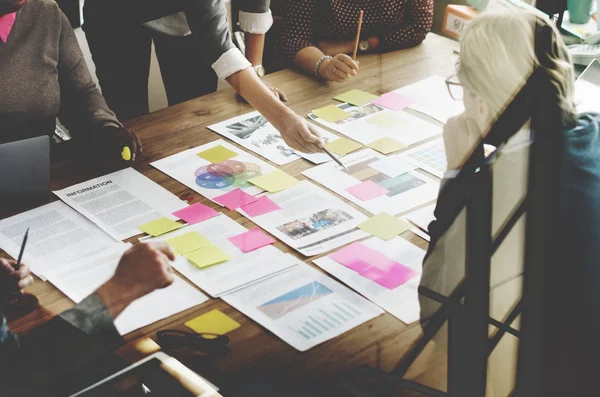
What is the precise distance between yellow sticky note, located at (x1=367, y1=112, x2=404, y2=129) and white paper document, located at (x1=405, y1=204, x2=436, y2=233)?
1.27ft

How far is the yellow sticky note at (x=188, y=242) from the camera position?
129 centimetres

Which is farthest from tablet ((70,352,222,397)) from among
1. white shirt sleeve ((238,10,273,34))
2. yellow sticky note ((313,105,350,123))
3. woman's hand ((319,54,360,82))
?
white shirt sleeve ((238,10,273,34))

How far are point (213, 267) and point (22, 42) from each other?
0.77 metres

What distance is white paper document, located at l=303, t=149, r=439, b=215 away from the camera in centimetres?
143

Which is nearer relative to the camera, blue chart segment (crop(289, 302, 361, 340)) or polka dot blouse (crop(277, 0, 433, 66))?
blue chart segment (crop(289, 302, 361, 340))

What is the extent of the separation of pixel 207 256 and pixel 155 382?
361 millimetres

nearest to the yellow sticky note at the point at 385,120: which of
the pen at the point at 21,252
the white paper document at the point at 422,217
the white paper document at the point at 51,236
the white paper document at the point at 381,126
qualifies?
the white paper document at the point at 381,126

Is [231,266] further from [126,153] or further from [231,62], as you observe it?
[231,62]

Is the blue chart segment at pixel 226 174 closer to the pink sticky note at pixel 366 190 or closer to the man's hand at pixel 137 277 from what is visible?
Answer: the pink sticky note at pixel 366 190

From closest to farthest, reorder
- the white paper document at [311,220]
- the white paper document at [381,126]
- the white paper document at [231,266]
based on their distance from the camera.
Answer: the white paper document at [231,266]
the white paper document at [311,220]
the white paper document at [381,126]

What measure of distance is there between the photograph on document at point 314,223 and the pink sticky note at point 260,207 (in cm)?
6

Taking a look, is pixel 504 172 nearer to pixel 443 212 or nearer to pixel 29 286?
pixel 443 212

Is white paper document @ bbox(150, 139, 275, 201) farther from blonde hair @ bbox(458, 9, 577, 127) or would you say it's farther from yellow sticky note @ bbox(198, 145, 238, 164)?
blonde hair @ bbox(458, 9, 577, 127)

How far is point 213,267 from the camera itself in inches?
49.0
